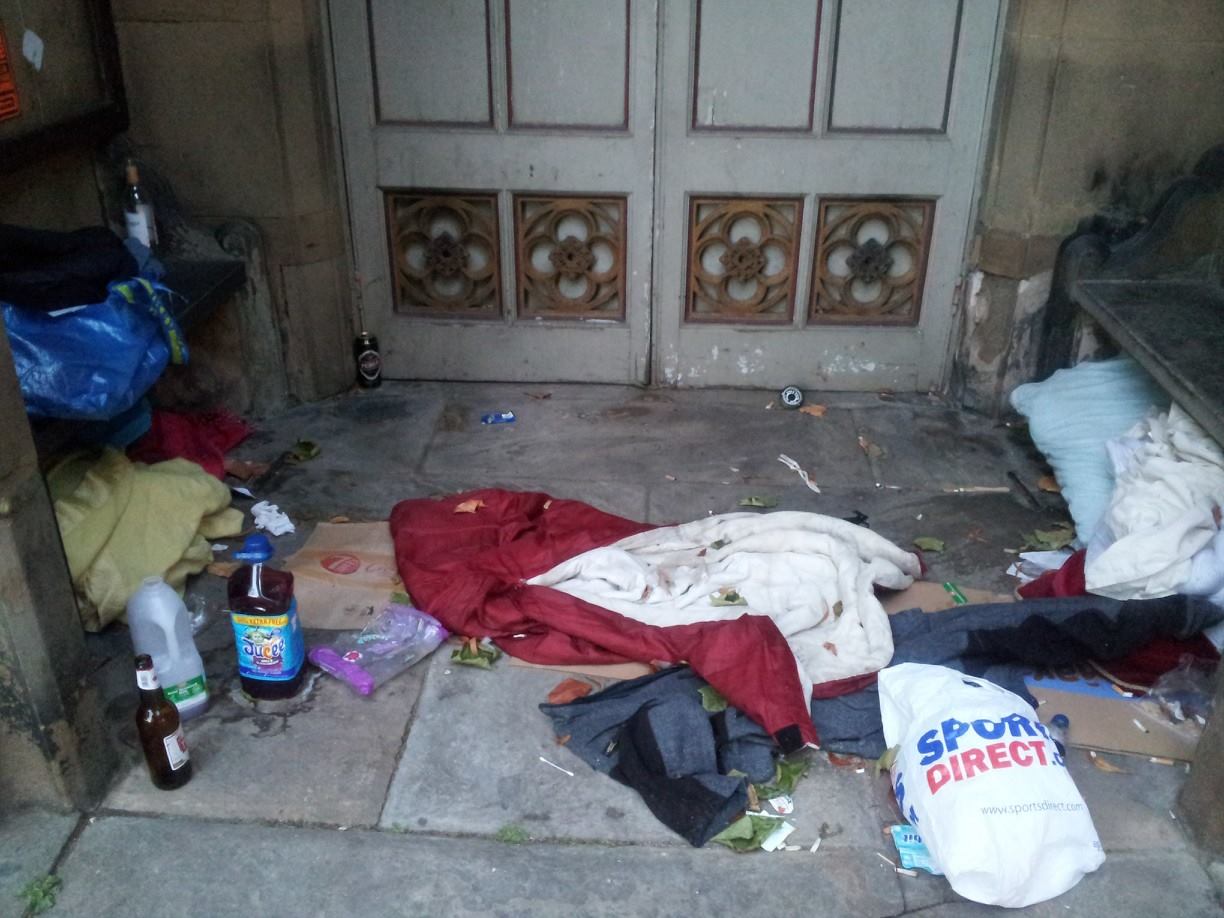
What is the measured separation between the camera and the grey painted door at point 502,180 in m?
4.11

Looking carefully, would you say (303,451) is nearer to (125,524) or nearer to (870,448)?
(125,524)

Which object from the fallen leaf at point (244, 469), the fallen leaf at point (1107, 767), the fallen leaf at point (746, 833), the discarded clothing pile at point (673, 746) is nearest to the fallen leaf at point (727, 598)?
the discarded clothing pile at point (673, 746)

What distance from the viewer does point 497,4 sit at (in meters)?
4.06

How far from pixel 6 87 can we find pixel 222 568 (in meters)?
1.56

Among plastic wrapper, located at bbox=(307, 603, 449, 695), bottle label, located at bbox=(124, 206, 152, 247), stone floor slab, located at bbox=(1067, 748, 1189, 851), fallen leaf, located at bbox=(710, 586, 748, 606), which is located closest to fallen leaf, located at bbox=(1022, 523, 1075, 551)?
stone floor slab, located at bbox=(1067, 748, 1189, 851)

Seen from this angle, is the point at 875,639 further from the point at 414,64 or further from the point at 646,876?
the point at 414,64

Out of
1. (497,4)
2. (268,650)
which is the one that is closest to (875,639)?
(268,650)

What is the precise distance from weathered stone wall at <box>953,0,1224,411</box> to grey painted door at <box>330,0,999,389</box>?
0.56 feet

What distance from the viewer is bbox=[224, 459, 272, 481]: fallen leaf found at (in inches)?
155

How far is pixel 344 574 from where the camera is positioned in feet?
11.1

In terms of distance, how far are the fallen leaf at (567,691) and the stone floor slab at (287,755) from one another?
370mm

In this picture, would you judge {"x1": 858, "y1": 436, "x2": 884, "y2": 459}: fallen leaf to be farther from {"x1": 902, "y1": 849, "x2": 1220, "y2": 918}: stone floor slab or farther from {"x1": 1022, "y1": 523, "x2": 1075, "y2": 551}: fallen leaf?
{"x1": 902, "y1": 849, "x2": 1220, "y2": 918}: stone floor slab

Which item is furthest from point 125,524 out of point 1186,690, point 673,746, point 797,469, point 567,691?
point 1186,690

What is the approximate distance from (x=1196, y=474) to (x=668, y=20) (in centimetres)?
240
